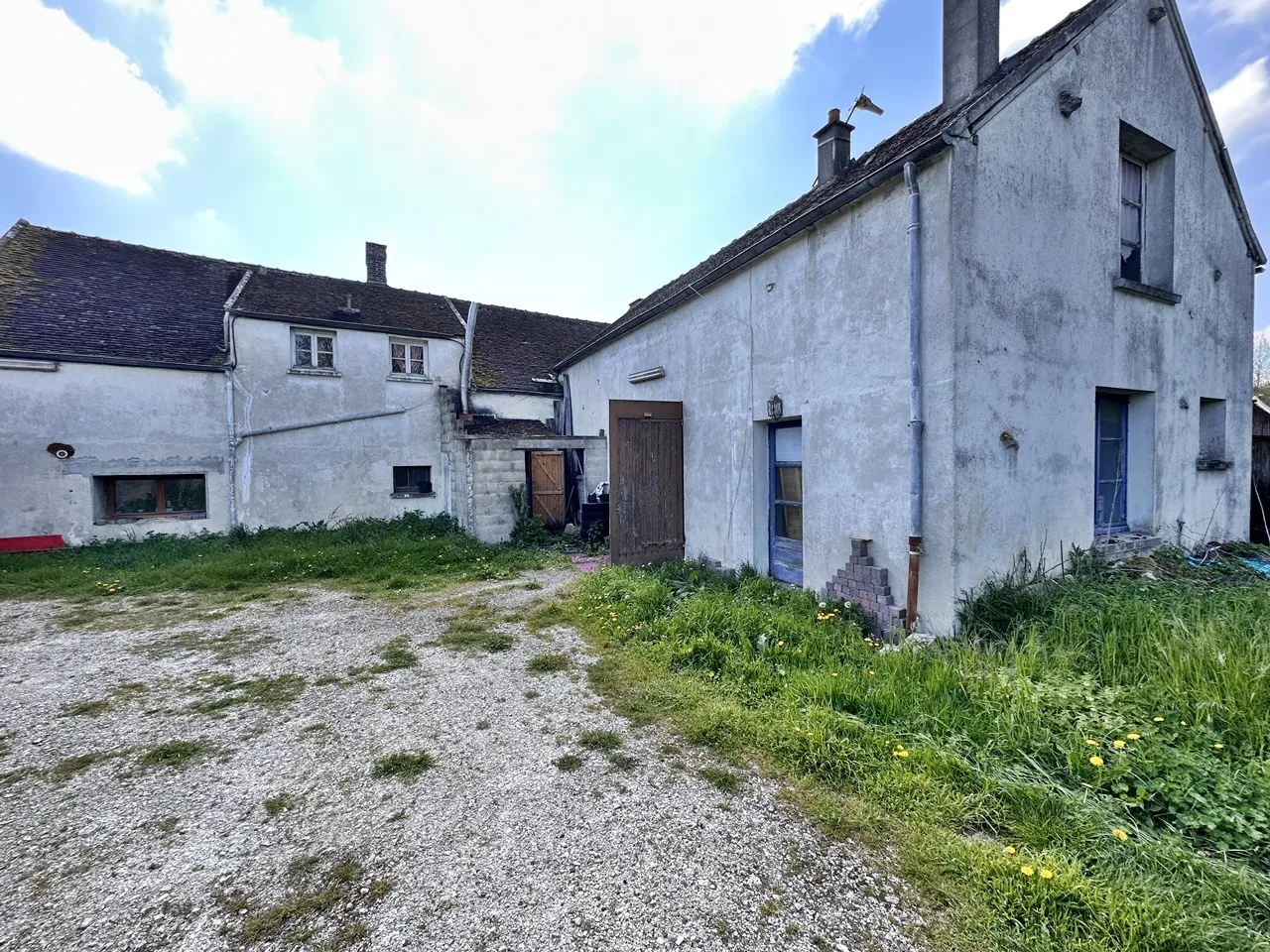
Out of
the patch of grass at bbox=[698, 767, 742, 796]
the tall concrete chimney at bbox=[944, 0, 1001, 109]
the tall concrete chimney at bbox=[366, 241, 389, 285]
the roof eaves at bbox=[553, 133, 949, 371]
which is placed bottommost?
the patch of grass at bbox=[698, 767, 742, 796]

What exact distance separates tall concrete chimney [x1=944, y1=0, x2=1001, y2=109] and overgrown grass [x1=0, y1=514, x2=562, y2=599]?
333 inches

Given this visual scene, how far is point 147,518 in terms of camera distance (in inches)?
411

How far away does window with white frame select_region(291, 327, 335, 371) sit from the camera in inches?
472

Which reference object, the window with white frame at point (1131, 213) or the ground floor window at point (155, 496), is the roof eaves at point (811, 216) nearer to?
the window with white frame at point (1131, 213)

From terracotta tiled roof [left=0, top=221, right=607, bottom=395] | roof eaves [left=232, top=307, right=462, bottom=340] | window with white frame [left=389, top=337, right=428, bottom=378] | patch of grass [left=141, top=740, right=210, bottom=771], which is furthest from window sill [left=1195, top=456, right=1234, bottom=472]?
window with white frame [left=389, top=337, right=428, bottom=378]

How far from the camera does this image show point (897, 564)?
4820 mm

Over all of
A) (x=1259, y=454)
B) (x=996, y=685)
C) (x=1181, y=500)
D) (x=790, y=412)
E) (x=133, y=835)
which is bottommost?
(x=133, y=835)

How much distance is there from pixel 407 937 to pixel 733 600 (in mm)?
4135

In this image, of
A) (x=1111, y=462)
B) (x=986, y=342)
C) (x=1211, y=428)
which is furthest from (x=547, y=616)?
(x=1211, y=428)

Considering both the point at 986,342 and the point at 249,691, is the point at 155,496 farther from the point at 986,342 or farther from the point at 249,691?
the point at 986,342

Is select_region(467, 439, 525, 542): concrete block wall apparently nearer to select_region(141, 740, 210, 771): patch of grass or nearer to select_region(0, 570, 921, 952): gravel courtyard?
select_region(0, 570, 921, 952): gravel courtyard

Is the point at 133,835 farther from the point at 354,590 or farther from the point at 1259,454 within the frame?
the point at 1259,454

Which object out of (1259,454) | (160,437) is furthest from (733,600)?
(160,437)

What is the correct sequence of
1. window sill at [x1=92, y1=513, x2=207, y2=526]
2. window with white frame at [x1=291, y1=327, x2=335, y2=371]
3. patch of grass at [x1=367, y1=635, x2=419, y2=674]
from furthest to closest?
1. window with white frame at [x1=291, y1=327, x2=335, y2=371]
2. window sill at [x1=92, y1=513, x2=207, y2=526]
3. patch of grass at [x1=367, y1=635, x2=419, y2=674]
